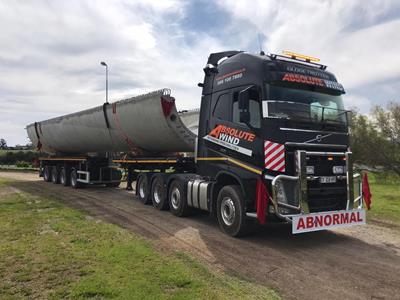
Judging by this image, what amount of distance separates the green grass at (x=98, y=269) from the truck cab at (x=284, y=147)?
6.26 feet

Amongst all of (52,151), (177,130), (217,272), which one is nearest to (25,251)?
(217,272)

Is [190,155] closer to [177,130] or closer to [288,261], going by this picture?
[177,130]

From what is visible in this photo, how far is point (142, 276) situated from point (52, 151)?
61.2 feet

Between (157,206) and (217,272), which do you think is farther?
(157,206)

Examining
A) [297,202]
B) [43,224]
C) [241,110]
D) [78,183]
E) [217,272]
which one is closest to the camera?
[217,272]

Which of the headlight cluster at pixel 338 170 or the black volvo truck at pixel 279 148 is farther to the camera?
the headlight cluster at pixel 338 170

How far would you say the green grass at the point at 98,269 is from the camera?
4734 mm

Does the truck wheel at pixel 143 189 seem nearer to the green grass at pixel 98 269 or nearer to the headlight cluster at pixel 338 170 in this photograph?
the green grass at pixel 98 269

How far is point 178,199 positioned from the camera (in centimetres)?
1038

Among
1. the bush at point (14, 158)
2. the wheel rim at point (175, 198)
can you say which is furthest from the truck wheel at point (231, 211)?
the bush at point (14, 158)

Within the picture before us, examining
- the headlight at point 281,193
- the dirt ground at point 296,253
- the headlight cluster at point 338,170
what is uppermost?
the headlight cluster at point 338,170

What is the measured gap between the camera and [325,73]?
26.8 ft

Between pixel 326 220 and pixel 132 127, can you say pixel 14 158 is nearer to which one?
pixel 132 127

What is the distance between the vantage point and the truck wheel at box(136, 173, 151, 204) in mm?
12417
